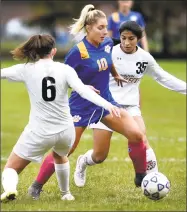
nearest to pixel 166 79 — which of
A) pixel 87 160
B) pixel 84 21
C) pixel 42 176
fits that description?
pixel 84 21

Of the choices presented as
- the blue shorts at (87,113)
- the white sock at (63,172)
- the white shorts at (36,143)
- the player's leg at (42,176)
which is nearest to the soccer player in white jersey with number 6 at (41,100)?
the white shorts at (36,143)

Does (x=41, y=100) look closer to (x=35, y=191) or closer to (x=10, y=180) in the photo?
(x=10, y=180)

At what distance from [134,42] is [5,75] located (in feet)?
7.16

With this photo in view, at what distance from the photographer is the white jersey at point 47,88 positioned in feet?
23.7

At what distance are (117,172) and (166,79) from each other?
2.19 metres

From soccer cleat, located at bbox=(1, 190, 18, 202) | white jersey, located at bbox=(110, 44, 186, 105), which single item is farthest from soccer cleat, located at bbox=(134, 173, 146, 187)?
soccer cleat, located at bbox=(1, 190, 18, 202)

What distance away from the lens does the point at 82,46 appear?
8195 millimetres

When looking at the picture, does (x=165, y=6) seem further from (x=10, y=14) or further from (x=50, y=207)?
(x=50, y=207)

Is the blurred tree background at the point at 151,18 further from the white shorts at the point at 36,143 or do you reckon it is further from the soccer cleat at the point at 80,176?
the white shorts at the point at 36,143

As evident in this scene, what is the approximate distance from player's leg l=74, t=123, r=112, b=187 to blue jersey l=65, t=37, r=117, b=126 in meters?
0.51

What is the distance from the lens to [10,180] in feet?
23.7

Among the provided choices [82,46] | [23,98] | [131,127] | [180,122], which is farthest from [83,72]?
[23,98]

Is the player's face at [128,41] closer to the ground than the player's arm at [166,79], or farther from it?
farther from it

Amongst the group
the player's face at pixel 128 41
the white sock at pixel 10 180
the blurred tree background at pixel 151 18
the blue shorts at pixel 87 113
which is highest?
the blurred tree background at pixel 151 18
